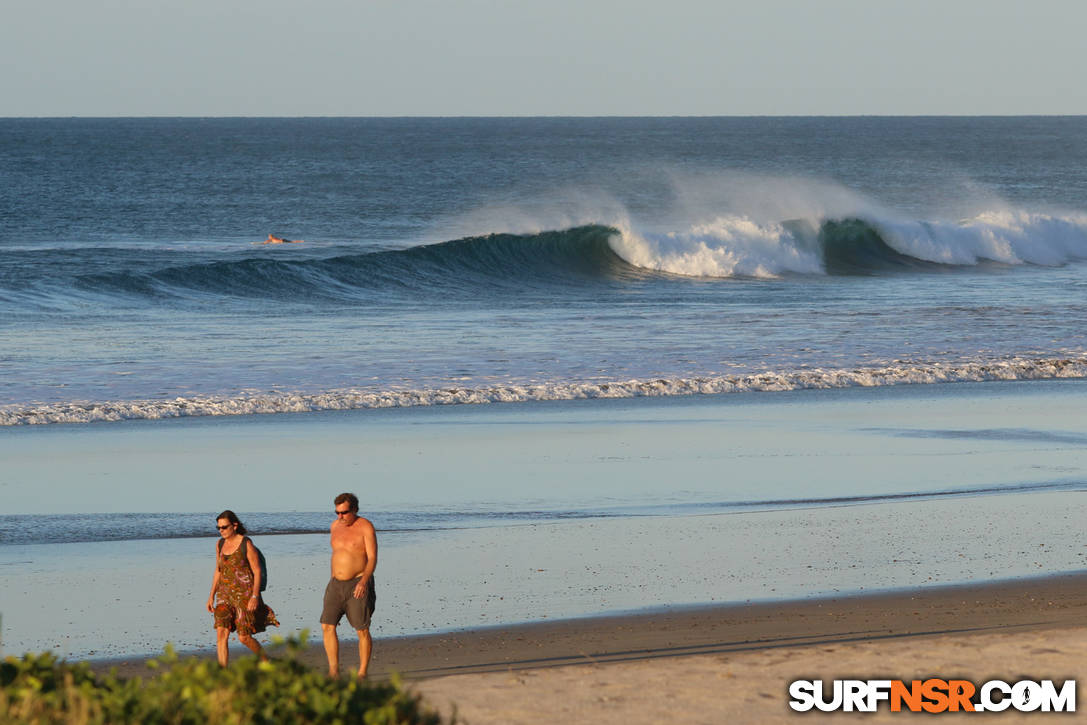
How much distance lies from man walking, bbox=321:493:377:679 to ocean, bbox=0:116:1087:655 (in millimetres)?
919

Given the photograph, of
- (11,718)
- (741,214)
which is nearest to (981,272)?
(741,214)

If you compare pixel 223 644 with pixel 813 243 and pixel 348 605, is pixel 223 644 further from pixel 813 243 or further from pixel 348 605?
pixel 813 243

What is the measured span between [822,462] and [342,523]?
6713 millimetres

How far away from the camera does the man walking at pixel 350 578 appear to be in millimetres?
7613

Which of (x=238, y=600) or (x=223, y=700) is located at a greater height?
(x=238, y=600)

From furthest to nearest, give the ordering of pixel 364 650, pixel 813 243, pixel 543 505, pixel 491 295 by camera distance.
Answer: pixel 813 243 < pixel 491 295 < pixel 543 505 < pixel 364 650

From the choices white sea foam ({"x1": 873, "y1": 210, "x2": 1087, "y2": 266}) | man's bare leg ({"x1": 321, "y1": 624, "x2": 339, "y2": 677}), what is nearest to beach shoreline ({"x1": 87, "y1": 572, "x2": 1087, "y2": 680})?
man's bare leg ({"x1": 321, "y1": 624, "x2": 339, "y2": 677})

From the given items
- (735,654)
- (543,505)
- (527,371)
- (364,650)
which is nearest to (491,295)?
(527,371)

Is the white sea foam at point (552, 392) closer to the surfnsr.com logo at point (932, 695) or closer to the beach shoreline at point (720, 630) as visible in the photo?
the beach shoreline at point (720, 630)

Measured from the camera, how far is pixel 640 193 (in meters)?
73.3

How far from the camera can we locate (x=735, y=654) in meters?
7.74

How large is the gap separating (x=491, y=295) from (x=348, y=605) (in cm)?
2401

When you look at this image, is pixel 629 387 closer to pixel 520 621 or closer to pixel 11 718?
pixel 520 621

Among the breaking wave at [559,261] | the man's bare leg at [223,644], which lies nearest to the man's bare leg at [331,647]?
the man's bare leg at [223,644]
